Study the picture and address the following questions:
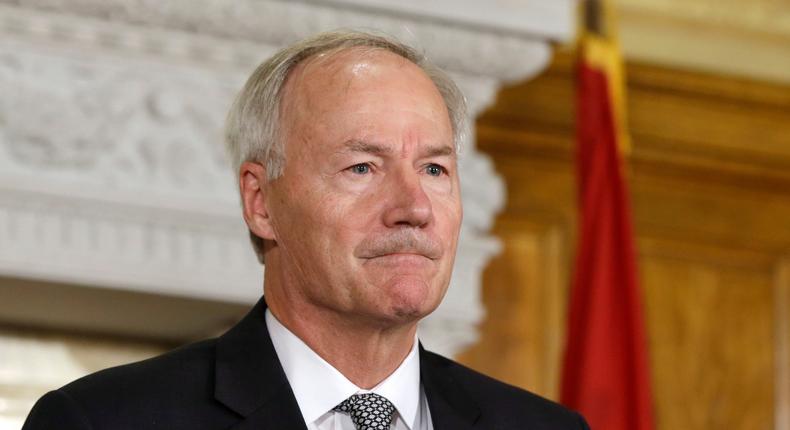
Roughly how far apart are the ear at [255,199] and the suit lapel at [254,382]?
0.43 feet

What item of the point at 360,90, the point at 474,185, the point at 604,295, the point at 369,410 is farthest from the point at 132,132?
the point at 369,410

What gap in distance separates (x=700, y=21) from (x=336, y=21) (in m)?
1.36

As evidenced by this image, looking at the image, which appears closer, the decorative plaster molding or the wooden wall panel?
the decorative plaster molding

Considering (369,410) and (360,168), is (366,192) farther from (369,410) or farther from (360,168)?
(369,410)

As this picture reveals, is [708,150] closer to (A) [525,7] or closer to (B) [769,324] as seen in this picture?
(B) [769,324]

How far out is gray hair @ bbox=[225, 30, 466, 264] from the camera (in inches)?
88.1

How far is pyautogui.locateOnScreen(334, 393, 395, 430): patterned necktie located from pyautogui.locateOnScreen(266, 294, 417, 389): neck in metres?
0.03

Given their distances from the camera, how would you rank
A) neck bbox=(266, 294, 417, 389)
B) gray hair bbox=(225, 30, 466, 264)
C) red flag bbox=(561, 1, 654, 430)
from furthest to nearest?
red flag bbox=(561, 1, 654, 430)
gray hair bbox=(225, 30, 466, 264)
neck bbox=(266, 294, 417, 389)

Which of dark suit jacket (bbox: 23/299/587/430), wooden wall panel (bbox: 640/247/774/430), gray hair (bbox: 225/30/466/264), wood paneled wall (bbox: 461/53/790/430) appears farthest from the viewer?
wooden wall panel (bbox: 640/247/774/430)

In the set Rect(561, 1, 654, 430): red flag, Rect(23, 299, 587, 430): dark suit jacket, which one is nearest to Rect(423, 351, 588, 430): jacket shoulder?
Rect(23, 299, 587, 430): dark suit jacket

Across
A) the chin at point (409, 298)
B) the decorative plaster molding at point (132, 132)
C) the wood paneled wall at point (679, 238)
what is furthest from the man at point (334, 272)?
the wood paneled wall at point (679, 238)

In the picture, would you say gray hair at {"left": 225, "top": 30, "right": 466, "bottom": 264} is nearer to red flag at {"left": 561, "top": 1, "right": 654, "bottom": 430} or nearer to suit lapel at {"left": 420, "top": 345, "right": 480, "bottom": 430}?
suit lapel at {"left": 420, "top": 345, "right": 480, "bottom": 430}

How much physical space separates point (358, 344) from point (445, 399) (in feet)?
0.52

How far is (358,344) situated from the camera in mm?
2121
